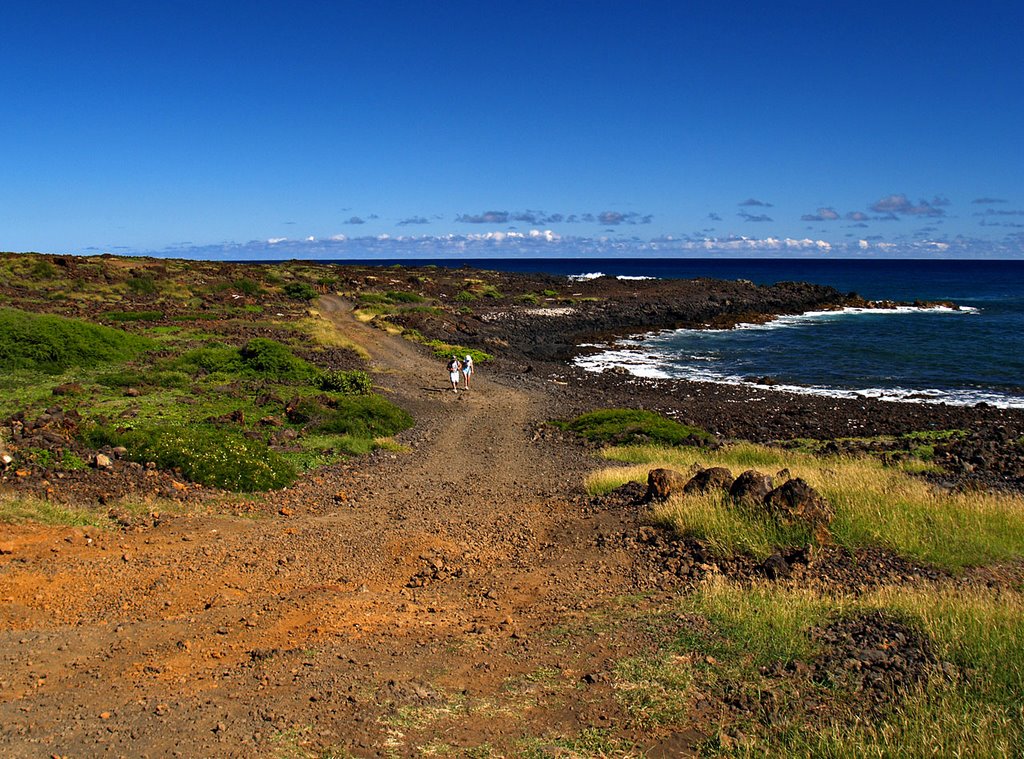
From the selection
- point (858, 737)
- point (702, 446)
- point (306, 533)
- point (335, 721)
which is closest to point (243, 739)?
point (335, 721)

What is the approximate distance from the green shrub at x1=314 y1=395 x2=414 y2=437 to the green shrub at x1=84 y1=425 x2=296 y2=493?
344 centimetres

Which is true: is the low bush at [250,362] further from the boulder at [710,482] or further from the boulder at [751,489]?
the boulder at [751,489]

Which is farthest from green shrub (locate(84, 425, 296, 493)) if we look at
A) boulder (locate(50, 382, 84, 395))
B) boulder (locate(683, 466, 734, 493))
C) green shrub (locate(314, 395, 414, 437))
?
boulder (locate(683, 466, 734, 493))

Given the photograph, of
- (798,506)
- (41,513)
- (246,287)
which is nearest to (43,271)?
(246,287)

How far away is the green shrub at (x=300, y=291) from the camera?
178ft

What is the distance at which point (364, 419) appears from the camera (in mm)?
20156

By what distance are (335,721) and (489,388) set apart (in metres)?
22.8

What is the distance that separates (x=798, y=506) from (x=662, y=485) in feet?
8.32

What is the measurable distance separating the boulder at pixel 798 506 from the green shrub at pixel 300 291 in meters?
48.0

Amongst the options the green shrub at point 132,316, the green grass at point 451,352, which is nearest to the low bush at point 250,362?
the green shrub at point 132,316

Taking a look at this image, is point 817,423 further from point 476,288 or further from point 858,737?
point 476,288

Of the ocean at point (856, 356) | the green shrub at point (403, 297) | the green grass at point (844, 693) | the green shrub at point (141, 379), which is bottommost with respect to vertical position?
the ocean at point (856, 356)

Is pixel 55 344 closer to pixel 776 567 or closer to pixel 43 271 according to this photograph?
pixel 776 567

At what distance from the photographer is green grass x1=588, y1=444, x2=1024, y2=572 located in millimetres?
10219
